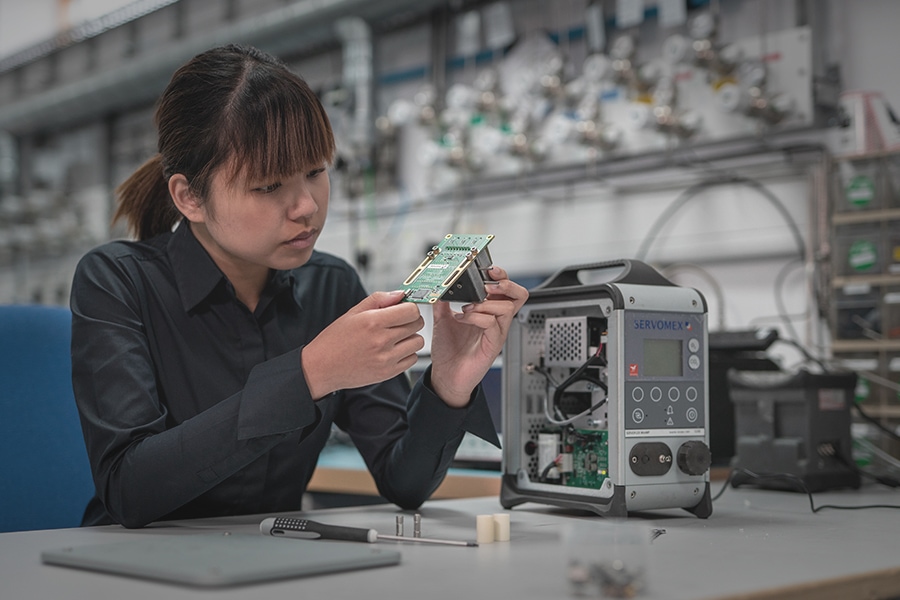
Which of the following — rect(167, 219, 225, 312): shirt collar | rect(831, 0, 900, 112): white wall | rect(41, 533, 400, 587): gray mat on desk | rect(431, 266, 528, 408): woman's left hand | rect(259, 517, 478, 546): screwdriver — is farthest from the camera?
rect(831, 0, 900, 112): white wall

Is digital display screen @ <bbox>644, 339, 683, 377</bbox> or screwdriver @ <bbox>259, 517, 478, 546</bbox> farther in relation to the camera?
digital display screen @ <bbox>644, 339, 683, 377</bbox>

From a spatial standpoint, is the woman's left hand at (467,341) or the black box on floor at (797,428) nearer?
the woman's left hand at (467,341)

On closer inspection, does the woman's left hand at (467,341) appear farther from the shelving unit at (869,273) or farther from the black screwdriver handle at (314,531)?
the shelving unit at (869,273)

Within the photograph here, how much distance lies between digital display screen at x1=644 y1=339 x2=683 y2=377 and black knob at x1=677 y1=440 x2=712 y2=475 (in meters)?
0.09

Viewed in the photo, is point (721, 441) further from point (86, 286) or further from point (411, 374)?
point (86, 286)

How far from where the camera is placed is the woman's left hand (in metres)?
1.01

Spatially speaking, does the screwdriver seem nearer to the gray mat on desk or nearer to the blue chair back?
the gray mat on desk

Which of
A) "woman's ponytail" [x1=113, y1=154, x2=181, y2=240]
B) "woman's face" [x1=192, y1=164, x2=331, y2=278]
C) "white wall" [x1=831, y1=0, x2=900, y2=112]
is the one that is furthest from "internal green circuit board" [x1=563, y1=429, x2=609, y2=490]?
"white wall" [x1=831, y1=0, x2=900, y2=112]

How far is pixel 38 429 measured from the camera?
4.22 ft

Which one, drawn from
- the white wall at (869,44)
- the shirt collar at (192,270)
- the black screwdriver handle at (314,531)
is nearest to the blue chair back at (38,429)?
the shirt collar at (192,270)

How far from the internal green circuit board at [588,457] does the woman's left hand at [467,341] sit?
15 centimetres

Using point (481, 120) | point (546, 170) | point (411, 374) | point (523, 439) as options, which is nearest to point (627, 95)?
point (546, 170)

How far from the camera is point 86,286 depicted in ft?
3.50

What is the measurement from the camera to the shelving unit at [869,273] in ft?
5.97
